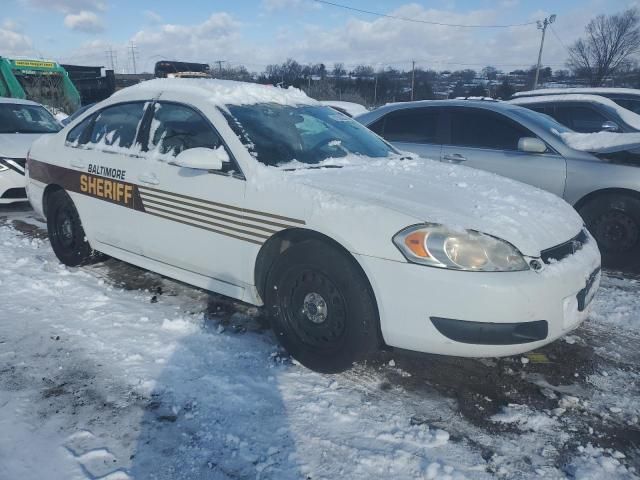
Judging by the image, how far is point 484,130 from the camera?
213 inches

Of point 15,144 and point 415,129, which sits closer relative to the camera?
point 415,129

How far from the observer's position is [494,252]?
2395 millimetres

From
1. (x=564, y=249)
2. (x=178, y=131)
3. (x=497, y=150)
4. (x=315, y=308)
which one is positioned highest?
(x=178, y=131)

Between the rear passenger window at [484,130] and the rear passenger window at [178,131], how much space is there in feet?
10.7

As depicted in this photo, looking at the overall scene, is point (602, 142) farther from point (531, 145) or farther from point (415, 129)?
point (415, 129)

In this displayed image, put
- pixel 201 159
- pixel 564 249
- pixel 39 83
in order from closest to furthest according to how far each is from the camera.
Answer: pixel 564 249 < pixel 201 159 < pixel 39 83

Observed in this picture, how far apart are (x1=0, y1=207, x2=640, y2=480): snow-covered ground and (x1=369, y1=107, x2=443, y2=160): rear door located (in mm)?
2722

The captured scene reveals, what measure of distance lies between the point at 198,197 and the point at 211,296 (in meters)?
1.03

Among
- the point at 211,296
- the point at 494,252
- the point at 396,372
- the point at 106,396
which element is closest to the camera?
the point at 494,252

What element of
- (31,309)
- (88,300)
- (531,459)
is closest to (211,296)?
(88,300)

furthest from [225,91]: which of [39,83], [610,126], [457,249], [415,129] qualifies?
[39,83]

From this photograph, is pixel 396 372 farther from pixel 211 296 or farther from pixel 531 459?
pixel 211 296

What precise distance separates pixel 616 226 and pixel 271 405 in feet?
12.8

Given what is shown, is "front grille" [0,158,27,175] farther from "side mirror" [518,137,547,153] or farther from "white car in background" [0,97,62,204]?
"side mirror" [518,137,547,153]
